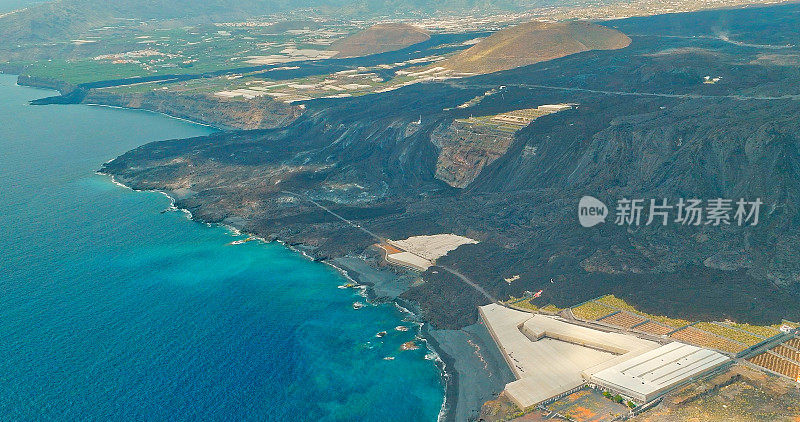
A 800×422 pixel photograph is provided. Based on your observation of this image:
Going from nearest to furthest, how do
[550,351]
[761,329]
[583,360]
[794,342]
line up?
[583,360], [794,342], [550,351], [761,329]

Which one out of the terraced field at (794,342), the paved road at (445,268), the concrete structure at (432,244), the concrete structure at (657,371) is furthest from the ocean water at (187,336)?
the terraced field at (794,342)

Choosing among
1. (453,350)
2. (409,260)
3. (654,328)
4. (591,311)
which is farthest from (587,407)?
(409,260)

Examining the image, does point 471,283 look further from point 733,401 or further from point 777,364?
point 777,364

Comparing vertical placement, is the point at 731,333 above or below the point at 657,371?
below

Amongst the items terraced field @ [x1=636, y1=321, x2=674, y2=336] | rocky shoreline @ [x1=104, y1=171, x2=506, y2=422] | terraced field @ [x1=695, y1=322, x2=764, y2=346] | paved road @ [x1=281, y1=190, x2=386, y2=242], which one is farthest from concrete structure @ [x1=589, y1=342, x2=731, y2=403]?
paved road @ [x1=281, y1=190, x2=386, y2=242]

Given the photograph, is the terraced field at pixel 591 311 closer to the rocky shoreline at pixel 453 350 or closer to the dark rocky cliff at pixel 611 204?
the dark rocky cliff at pixel 611 204

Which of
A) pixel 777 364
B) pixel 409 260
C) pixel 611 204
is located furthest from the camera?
pixel 611 204

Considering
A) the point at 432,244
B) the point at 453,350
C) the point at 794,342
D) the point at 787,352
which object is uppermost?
the point at 432,244
